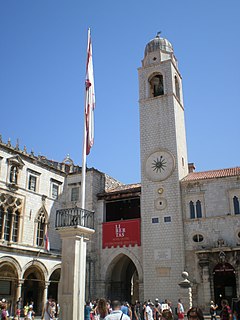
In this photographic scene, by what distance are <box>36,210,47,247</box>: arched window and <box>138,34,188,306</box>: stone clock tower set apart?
8086 mm

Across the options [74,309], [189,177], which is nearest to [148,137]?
[189,177]

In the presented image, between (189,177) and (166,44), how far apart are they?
517 inches

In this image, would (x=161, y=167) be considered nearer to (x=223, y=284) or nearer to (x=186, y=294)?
(x=223, y=284)

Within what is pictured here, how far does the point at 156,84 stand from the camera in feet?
111

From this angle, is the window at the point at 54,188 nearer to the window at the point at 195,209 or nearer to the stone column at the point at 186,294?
the window at the point at 195,209

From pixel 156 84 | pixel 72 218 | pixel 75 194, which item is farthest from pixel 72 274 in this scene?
pixel 156 84

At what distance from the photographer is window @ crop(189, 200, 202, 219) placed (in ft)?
90.0

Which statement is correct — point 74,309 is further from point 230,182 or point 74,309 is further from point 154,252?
point 230,182

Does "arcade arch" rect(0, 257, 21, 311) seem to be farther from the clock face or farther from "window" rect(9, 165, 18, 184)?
the clock face

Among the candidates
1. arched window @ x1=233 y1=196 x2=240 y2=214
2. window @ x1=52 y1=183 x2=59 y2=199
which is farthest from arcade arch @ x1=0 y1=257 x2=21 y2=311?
arched window @ x1=233 y1=196 x2=240 y2=214

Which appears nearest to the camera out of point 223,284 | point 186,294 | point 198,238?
point 186,294

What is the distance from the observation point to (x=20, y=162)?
27.8 m

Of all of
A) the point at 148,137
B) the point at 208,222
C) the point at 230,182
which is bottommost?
the point at 208,222

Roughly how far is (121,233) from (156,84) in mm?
14190
